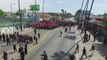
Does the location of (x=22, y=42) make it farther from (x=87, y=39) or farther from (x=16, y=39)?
(x=87, y=39)

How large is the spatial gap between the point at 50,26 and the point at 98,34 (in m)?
32.0

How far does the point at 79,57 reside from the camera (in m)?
36.3

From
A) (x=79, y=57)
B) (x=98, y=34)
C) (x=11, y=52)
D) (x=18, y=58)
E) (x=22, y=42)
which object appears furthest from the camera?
(x=98, y=34)

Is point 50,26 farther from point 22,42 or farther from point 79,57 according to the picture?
point 79,57

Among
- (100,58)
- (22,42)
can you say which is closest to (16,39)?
(22,42)

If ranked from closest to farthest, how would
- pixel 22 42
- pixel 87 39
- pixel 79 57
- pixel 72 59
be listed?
pixel 72 59, pixel 79 57, pixel 22 42, pixel 87 39

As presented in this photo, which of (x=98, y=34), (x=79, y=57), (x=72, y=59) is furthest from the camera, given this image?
(x=98, y=34)

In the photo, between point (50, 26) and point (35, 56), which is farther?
point (50, 26)

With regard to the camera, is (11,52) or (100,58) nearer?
(100,58)

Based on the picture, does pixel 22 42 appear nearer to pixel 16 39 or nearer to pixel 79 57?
pixel 16 39

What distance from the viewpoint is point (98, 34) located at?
69312 mm

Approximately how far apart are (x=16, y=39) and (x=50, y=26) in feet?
156

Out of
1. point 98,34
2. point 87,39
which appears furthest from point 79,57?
point 98,34

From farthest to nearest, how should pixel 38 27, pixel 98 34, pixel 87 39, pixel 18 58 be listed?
pixel 38 27 < pixel 98 34 < pixel 87 39 < pixel 18 58
